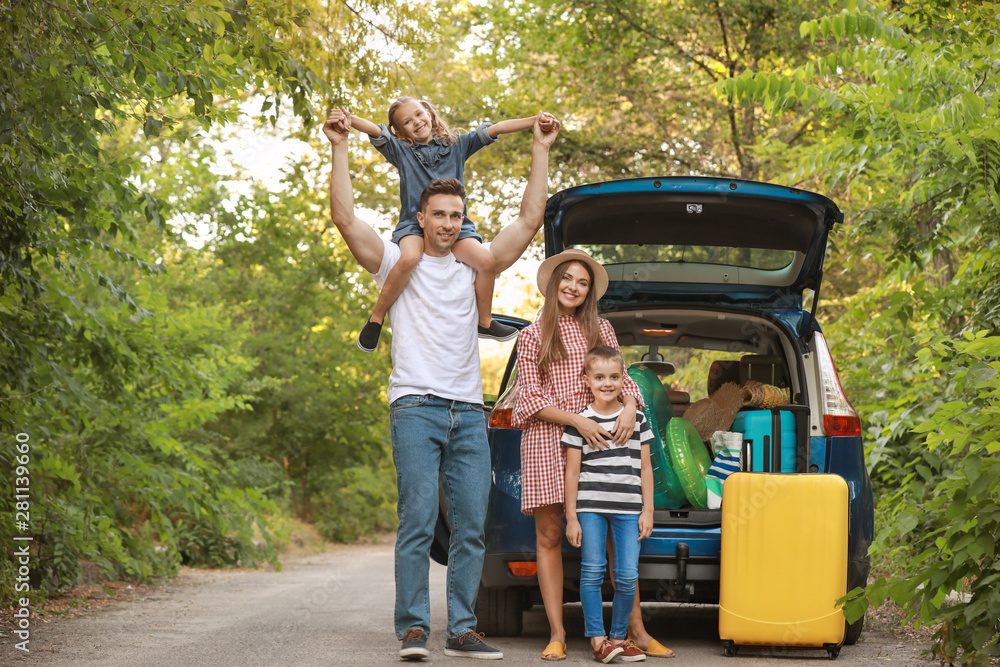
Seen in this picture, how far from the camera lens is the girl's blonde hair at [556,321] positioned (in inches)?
200

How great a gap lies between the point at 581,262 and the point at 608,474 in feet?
3.49

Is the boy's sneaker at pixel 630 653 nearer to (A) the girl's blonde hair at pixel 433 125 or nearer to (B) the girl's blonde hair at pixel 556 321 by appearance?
(B) the girl's blonde hair at pixel 556 321

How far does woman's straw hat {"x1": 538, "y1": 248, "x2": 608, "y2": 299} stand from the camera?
5156 millimetres

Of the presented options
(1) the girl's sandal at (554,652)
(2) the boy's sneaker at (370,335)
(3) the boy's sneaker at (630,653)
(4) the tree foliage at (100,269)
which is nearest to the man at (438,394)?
(2) the boy's sneaker at (370,335)

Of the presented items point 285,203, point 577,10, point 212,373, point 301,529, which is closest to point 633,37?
point 577,10

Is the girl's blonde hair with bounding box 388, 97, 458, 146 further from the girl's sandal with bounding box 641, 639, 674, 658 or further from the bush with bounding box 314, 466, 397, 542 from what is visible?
the bush with bounding box 314, 466, 397, 542

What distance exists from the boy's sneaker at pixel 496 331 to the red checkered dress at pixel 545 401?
0.47ft

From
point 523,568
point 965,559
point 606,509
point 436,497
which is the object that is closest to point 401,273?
point 436,497

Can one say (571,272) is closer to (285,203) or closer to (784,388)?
(784,388)

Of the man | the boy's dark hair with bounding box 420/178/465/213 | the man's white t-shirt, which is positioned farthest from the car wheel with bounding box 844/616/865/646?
Answer: the boy's dark hair with bounding box 420/178/465/213

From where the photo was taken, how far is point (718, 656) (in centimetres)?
494

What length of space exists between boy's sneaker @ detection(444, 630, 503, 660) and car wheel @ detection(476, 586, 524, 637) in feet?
2.46

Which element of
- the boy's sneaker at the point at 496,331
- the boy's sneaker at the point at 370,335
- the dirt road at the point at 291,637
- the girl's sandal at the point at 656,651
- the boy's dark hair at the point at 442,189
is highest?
the boy's dark hair at the point at 442,189

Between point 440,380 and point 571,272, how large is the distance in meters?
0.86
